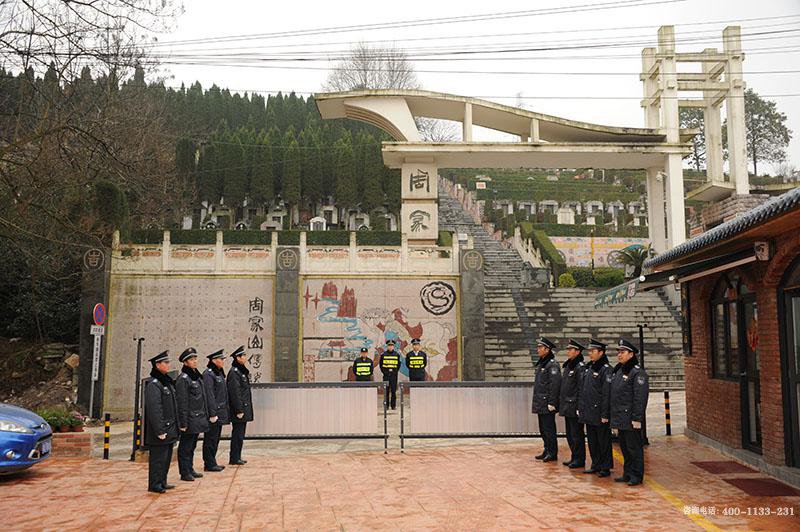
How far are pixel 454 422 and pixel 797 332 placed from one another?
5.48 m

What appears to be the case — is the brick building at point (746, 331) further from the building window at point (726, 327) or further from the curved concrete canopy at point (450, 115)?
the curved concrete canopy at point (450, 115)

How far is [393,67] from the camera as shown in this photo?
61438mm

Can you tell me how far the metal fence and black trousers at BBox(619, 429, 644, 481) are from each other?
8.38 ft

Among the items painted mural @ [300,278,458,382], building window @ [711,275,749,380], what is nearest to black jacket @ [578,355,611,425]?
building window @ [711,275,749,380]

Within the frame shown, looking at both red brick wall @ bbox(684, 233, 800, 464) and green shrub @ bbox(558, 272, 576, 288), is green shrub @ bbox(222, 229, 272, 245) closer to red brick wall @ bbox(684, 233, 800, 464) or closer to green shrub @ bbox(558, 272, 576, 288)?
green shrub @ bbox(558, 272, 576, 288)

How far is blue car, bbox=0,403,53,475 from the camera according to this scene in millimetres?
9477

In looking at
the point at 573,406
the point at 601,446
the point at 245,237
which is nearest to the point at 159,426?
the point at 573,406

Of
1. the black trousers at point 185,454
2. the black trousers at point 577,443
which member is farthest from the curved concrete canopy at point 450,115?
the black trousers at point 185,454

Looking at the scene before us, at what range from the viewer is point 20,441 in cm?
962

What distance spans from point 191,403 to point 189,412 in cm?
13

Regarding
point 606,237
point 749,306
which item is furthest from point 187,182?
point 749,306

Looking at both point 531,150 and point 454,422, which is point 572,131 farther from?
point 454,422

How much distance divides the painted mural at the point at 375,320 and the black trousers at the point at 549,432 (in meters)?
10.7

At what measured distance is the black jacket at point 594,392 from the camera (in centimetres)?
971
